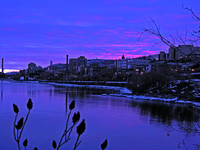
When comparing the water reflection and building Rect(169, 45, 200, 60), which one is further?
the water reflection

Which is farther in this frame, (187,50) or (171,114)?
(171,114)

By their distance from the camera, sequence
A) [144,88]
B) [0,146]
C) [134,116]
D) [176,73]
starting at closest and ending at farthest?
[176,73] < [0,146] < [134,116] < [144,88]

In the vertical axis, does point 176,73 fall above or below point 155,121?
above

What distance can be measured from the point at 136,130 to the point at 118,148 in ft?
11.1

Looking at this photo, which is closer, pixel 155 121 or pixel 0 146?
pixel 0 146

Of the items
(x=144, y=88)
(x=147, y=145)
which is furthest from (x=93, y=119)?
(x=144, y=88)

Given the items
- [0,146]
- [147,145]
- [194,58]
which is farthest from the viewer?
[147,145]

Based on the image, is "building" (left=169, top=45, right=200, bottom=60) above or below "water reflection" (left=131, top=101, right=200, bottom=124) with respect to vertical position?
above

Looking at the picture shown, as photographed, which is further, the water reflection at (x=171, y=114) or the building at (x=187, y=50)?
the water reflection at (x=171, y=114)

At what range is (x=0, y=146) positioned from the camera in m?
9.38

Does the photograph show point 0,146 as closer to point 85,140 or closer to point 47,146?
point 47,146

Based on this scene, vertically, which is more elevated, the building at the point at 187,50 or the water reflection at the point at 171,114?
the building at the point at 187,50

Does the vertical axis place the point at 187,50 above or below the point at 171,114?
above

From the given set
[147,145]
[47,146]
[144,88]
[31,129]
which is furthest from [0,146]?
[144,88]
